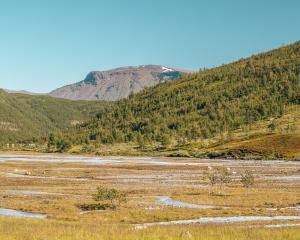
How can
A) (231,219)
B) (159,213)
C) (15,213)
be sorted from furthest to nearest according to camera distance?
(15,213)
(159,213)
(231,219)

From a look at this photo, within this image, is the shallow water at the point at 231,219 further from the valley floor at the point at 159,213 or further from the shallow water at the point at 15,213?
the shallow water at the point at 15,213

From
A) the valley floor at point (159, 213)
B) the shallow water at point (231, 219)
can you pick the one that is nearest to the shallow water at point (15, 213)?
the valley floor at point (159, 213)

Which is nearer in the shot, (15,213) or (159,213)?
(159,213)

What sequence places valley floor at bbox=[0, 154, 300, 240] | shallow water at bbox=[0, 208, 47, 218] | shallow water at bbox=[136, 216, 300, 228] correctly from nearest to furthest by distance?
valley floor at bbox=[0, 154, 300, 240] → shallow water at bbox=[136, 216, 300, 228] → shallow water at bbox=[0, 208, 47, 218]

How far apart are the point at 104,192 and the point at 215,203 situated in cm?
1378

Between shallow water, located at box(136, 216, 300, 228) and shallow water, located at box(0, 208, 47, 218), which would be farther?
shallow water, located at box(0, 208, 47, 218)

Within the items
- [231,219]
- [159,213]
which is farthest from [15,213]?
[231,219]

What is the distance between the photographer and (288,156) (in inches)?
7702

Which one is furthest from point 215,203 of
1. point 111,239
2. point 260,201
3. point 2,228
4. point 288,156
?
point 288,156

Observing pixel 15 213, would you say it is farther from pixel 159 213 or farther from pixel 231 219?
pixel 231 219

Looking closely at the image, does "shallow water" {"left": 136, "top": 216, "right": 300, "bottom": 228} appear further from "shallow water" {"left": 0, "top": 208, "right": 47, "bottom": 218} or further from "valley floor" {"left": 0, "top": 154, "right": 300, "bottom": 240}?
"shallow water" {"left": 0, "top": 208, "right": 47, "bottom": 218}

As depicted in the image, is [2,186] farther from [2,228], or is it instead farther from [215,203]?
[2,228]

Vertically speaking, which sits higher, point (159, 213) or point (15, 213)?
point (159, 213)

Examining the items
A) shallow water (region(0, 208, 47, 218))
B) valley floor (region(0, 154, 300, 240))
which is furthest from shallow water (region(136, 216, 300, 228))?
shallow water (region(0, 208, 47, 218))
